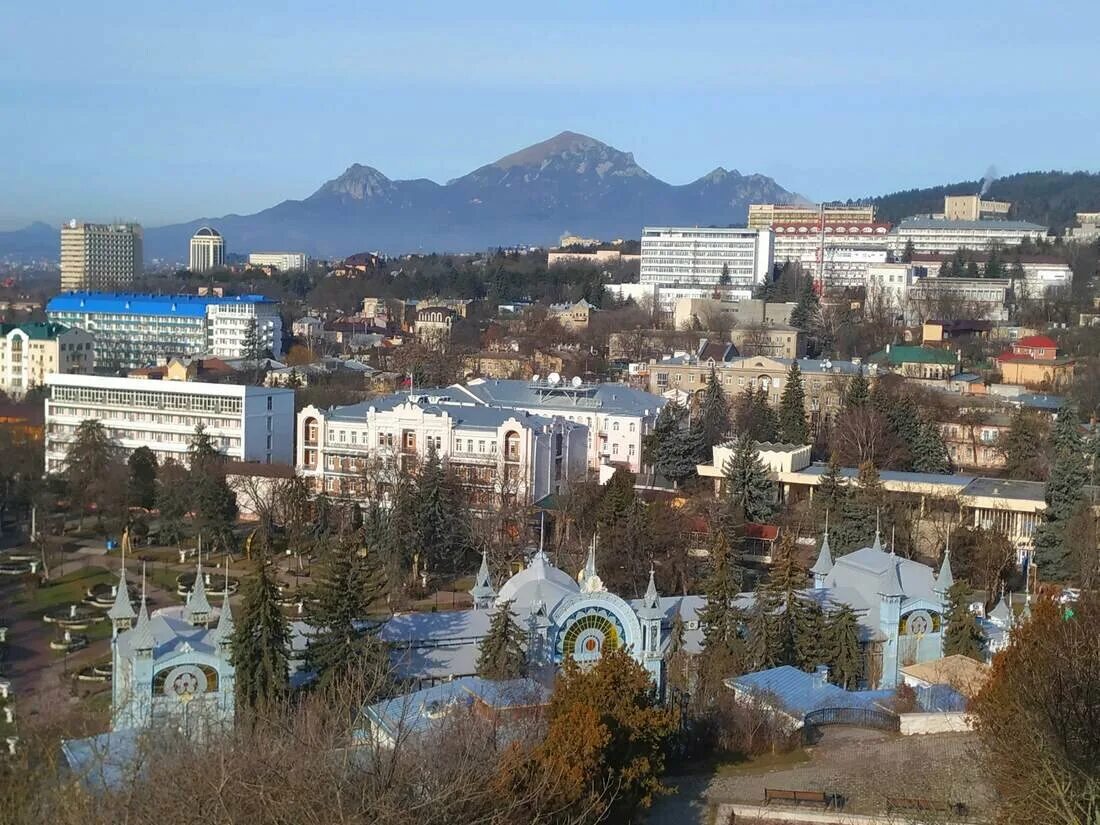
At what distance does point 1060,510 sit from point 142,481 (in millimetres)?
17685

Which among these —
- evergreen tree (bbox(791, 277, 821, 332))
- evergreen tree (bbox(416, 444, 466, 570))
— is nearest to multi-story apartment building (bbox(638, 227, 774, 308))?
evergreen tree (bbox(791, 277, 821, 332))

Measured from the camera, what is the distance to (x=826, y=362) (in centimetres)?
→ 4278

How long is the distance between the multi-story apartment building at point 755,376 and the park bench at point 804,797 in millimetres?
27177

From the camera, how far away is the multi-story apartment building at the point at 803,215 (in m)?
83.9

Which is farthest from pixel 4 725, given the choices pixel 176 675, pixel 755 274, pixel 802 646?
pixel 755 274

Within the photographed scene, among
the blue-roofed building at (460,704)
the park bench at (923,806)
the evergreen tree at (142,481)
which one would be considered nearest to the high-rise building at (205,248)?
the evergreen tree at (142,481)

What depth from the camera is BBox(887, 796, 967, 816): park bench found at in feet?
39.9

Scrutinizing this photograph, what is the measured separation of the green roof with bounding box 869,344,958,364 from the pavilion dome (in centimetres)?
2783

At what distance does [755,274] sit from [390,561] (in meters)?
48.0

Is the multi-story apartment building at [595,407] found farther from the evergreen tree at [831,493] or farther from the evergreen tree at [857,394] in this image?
→ the evergreen tree at [831,493]

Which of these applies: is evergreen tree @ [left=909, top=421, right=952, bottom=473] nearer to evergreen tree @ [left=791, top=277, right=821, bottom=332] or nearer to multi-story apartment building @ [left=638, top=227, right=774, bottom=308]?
evergreen tree @ [left=791, top=277, right=821, bottom=332]

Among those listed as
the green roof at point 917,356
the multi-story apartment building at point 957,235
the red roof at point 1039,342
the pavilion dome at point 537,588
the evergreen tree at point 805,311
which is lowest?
the pavilion dome at point 537,588

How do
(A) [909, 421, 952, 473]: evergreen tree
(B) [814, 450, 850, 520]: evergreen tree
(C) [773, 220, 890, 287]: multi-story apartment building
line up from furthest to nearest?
(C) [773, 220, 890, 287]: multi-story apartment building
(A) [909, 421, 952, 473]: evergreen tree
(B) [814, 450, 850, 520]: evergreen tree

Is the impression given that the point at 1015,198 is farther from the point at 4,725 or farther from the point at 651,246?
the point at 4,725
